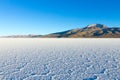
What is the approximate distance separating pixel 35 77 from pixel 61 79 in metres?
1.03

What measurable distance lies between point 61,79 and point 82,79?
779mm

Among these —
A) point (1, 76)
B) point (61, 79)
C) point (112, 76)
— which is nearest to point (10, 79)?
point (1, 76)

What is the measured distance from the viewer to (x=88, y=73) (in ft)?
24.4

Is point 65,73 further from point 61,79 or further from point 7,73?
point 7,73

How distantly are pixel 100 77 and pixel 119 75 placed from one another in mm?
843

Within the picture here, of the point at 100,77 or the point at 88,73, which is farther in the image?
the point at 88,73

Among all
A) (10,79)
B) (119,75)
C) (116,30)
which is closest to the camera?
(10,79)

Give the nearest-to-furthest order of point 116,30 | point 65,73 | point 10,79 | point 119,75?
point 10,79, point 119,75, point 65,73, point 116,30

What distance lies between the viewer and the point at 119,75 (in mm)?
6988

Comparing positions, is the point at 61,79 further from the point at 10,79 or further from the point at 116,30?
the point at 116,30

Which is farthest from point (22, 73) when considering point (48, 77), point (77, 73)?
point (77, 73)

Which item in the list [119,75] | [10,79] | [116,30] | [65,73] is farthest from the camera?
[116,30]

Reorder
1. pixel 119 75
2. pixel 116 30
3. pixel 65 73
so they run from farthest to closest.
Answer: pixel 116 30
pixel 65 73
pixel 119 75

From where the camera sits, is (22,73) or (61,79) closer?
(61,79)
